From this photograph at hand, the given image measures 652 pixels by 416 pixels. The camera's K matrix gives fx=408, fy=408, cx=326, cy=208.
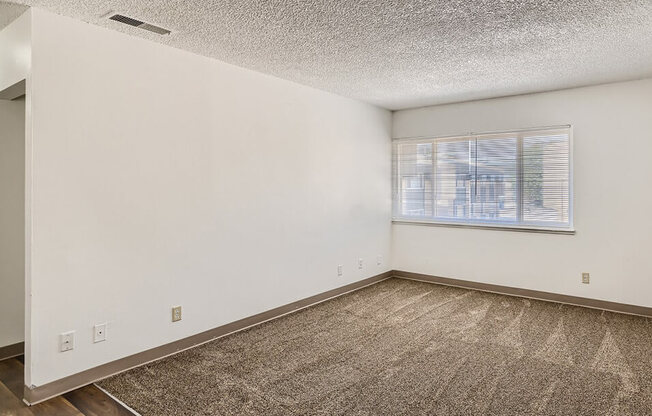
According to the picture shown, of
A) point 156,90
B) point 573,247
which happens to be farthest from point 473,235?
point 156,90

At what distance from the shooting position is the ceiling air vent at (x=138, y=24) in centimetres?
265

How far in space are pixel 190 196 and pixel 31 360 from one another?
1.49 metres

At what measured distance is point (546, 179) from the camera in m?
4.68

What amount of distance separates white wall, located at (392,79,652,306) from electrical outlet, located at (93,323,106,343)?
416 cm

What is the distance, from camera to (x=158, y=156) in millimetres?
3115

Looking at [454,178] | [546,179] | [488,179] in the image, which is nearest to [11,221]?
[454,178]

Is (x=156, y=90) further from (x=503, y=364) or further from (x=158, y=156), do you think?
(x=503, y=364)

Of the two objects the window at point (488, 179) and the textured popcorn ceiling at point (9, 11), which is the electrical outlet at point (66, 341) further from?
the window at point (488, 179)

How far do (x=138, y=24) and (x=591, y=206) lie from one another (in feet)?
15.1

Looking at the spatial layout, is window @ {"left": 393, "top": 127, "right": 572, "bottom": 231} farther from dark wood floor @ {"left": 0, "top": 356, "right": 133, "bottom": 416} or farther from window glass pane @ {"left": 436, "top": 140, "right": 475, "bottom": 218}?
dark wood floor @ {"left": 0, "top": 356, "right": 133, "bottom": 416}

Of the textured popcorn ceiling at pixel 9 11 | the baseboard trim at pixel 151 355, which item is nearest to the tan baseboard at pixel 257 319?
the baseboard trim at pixel 151 355

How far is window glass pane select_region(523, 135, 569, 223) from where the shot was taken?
4570 mm

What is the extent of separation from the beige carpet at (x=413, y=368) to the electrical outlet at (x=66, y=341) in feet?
1.12

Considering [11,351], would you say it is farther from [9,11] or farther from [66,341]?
[9,11]
